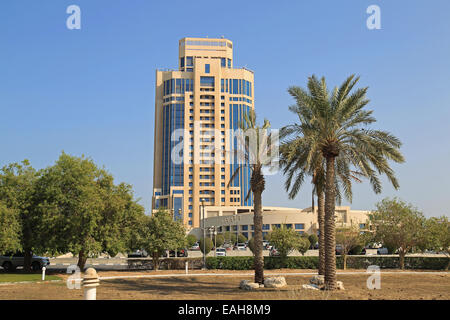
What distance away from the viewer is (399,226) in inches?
1655

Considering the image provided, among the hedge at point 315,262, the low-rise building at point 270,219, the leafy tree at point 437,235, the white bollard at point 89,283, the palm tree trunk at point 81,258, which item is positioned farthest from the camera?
the low-rise building at point 270,219

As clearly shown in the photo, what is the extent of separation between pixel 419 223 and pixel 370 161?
742 inches

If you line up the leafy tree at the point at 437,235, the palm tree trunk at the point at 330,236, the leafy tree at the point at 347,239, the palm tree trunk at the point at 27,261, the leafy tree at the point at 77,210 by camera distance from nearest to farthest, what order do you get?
the palm tree trunk at the point at 330,236, the leafy tree at the point at 77,210, the palm tree trunk at the point at 27,261, the leafy tree at the point at 437,235, the leafy tree at the point at 347,239

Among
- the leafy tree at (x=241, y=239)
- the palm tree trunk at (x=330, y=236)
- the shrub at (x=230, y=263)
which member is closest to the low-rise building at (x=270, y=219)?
the leafy tree at (x=241, y=239)

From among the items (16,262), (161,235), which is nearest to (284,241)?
(161,235)

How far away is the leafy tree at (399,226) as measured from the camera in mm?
41594

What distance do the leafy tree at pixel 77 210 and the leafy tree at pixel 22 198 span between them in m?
0.63

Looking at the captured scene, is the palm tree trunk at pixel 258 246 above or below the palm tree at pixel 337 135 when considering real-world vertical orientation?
below

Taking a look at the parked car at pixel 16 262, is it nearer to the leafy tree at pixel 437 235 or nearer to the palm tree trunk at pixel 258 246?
the palm tree trunk at pixel 258 246

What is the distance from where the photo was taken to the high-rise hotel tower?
472 ft

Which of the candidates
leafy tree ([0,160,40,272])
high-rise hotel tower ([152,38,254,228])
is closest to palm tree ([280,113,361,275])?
leafy tree ([0,160,40,272])

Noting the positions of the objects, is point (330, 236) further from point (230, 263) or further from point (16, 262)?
point (16, 262)
